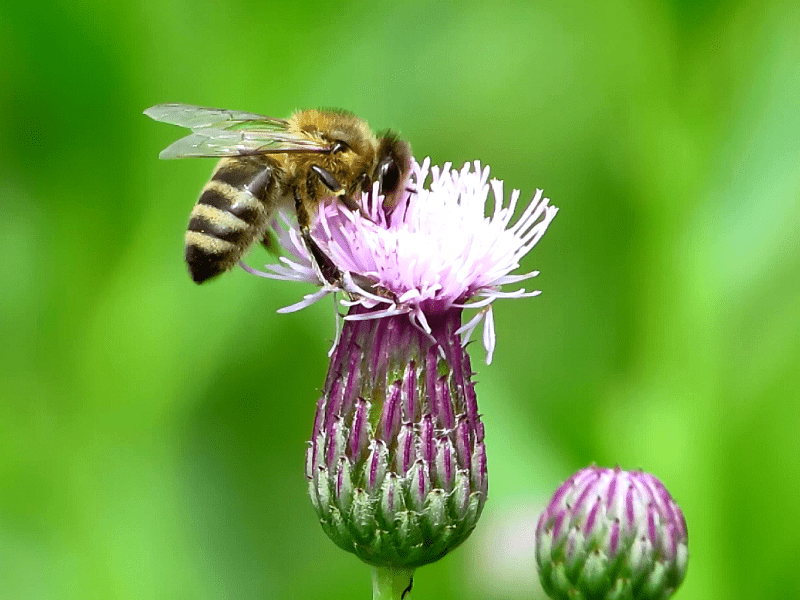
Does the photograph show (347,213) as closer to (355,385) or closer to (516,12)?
(355,385)

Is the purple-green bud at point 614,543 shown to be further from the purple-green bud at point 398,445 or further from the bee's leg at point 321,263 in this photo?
the bee's leg at point 321,263

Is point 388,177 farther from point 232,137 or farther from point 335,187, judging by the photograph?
point 232,137

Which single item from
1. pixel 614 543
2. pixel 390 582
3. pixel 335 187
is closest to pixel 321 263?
pixel 335 187

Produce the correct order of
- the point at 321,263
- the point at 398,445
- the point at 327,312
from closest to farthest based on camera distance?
1. the point at 398,445
2. the point at 321,263
3. the point at 327,312

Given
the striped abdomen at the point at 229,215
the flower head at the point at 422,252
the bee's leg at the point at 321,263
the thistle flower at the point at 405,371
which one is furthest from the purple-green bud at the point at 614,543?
the striped abdomen at the point at 229,215

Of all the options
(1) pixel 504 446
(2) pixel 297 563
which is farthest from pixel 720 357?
(2) pixel 297 563

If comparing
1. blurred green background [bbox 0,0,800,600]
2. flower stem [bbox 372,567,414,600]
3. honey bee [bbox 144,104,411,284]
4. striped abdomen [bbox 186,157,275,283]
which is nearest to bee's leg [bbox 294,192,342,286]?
honey bee [bbox 144,104,411,284]
